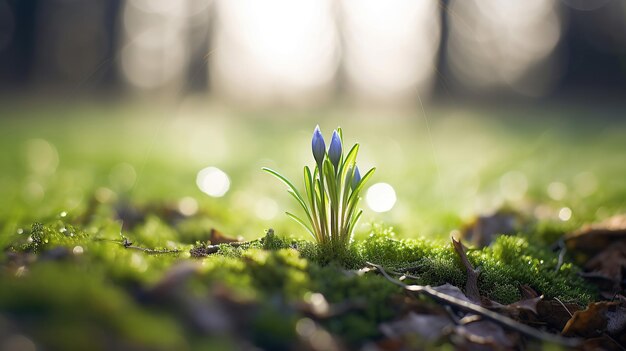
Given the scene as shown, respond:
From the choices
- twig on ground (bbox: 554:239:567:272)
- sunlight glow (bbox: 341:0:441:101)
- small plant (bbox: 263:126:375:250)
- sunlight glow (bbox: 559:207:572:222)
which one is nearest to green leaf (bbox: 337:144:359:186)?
small plant (bbox: 263:126:375:250)

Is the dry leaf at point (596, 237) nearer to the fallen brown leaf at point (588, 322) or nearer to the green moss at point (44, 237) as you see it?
the fallen brown leaf at point (588, 322)

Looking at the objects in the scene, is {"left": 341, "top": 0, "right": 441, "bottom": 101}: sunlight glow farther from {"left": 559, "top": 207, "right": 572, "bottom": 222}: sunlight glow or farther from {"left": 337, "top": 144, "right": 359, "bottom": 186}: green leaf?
{"left": 337, "top": 144, "right": 359, "bottom": 186}: green leaf

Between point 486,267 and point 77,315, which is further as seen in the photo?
point 486,267

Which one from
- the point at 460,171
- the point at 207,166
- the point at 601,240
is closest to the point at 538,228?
the point at 601,240

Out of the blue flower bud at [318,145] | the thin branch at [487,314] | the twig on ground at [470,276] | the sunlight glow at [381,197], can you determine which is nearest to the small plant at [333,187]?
the blue flower bud at [318,145]

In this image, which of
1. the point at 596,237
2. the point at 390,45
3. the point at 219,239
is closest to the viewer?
the point at 219,239

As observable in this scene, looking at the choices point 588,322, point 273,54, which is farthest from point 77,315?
point 273,54

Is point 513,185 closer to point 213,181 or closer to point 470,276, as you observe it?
point 213,181
